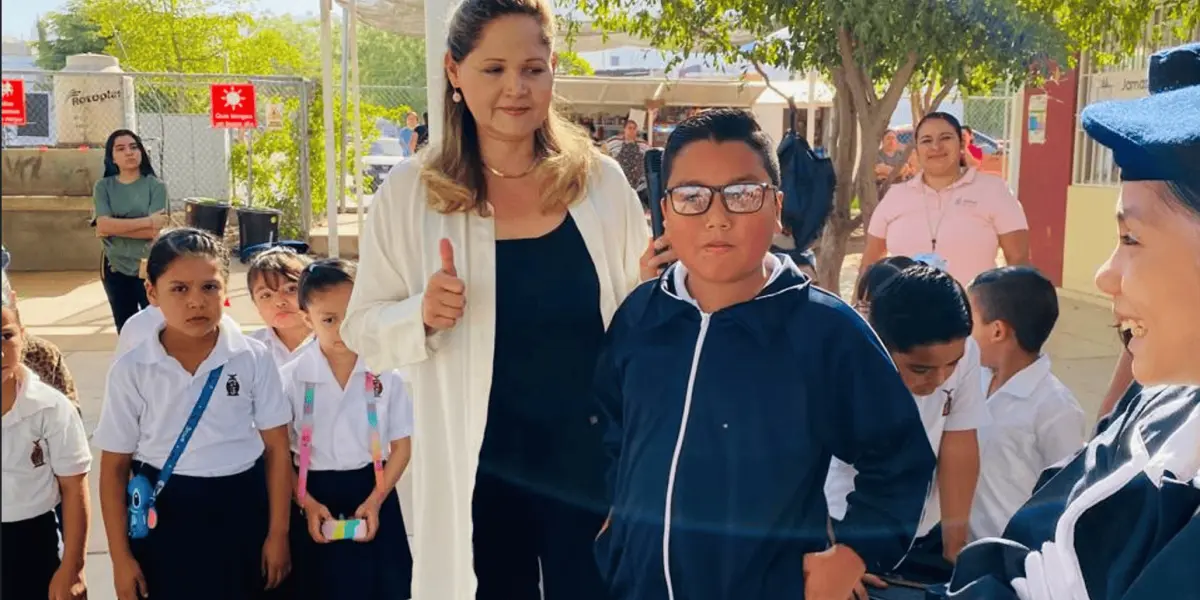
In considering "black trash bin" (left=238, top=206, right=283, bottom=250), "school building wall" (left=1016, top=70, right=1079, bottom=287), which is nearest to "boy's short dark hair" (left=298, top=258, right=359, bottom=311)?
"black trash bin" (left=238, top=206, right=283, bottom=250)

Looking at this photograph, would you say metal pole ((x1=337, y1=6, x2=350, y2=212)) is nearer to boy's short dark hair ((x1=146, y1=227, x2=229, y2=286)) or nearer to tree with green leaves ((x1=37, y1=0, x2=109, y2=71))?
boy's short dark hair ((x1=146, y1=227, x2=229, y2=286))

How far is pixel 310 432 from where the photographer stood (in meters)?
2.97

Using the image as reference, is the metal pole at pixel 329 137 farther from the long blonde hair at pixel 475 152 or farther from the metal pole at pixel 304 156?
the long blonde hair at pixel 475 152

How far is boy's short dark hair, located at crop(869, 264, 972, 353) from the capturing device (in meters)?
2.47

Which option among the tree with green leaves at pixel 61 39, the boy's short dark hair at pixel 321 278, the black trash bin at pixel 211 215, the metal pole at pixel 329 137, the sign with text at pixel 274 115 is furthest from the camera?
the tree with green leaves at pixel 61 39

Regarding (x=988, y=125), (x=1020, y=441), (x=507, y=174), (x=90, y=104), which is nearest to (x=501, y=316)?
(x=507, y=174)

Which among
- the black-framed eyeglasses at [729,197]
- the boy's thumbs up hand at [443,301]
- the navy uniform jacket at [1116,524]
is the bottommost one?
the navy uniform jacket at [1116,524]

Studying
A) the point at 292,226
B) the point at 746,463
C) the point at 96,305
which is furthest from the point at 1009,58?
the point at 292,226

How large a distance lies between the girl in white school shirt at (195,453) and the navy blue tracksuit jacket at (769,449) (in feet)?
4.66

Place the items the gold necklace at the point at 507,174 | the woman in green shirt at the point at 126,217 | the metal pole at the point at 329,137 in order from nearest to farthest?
the gold necklace at the point at 507,174 → the woman in green shirt at the point at 126,217 → the metal pole at the point at 329,137

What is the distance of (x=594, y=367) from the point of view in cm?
221

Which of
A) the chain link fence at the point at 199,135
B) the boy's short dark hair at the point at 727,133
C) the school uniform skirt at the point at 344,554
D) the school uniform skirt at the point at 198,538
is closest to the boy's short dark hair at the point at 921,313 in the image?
the boy's short dark hair at the point at 727,133

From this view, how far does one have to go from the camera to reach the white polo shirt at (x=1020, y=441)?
2703mm

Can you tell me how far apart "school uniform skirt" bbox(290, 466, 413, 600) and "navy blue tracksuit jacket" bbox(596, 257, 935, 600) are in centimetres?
137
